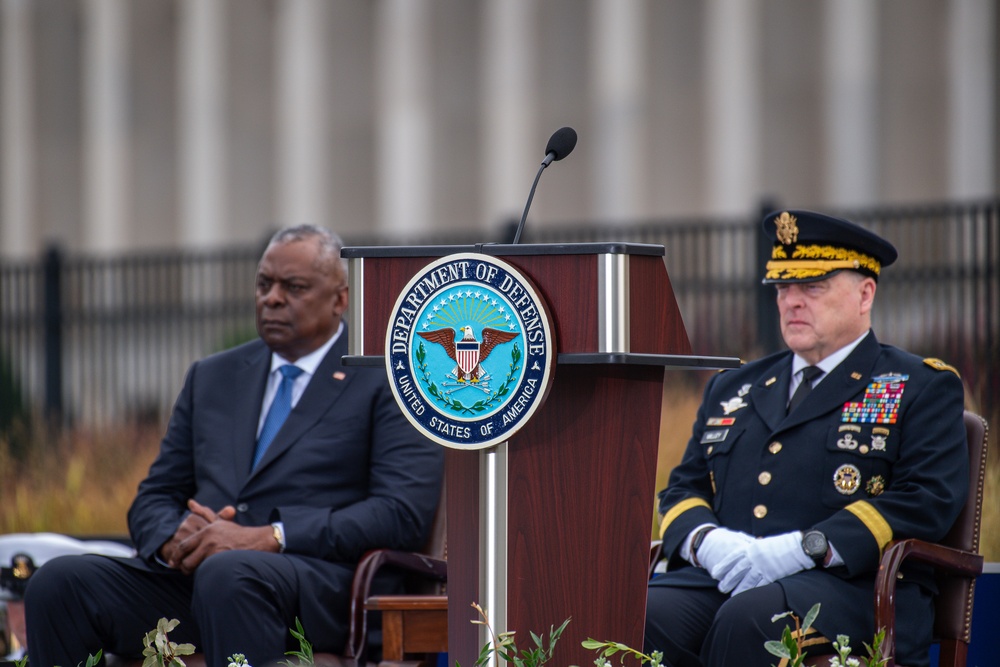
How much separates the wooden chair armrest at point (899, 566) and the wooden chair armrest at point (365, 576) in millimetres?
1268

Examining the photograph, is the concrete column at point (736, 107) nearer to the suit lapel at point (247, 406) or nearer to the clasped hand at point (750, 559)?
the suit lapel at point (247, 406)

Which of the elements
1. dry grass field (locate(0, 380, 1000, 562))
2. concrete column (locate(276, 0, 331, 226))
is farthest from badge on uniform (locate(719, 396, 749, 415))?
concrete column (locate(276, 0, 331, 226))

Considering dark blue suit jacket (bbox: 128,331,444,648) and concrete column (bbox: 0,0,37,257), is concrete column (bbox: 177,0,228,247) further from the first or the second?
dark blue suit jacket (bbox: 128,331,444,648)

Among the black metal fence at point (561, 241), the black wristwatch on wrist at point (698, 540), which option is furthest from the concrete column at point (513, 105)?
the black wristwatch on wrist at point (698, 540)

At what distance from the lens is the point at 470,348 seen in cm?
354

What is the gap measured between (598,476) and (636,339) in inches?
13.3

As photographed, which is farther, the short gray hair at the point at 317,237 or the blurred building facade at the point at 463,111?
the blurred building facade at the point at 463,111

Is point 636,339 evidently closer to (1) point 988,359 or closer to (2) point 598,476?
(2) point 598,476

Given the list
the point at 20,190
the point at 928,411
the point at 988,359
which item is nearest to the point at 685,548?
the point at 928,411

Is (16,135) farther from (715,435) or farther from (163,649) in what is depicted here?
(163,649)

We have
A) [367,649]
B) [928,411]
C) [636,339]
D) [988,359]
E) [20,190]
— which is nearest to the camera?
[636,339]

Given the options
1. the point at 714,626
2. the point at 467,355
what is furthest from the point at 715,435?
the point at 467,355

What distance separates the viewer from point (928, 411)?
4414 millimetres

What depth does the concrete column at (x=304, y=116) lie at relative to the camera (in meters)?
21.3
